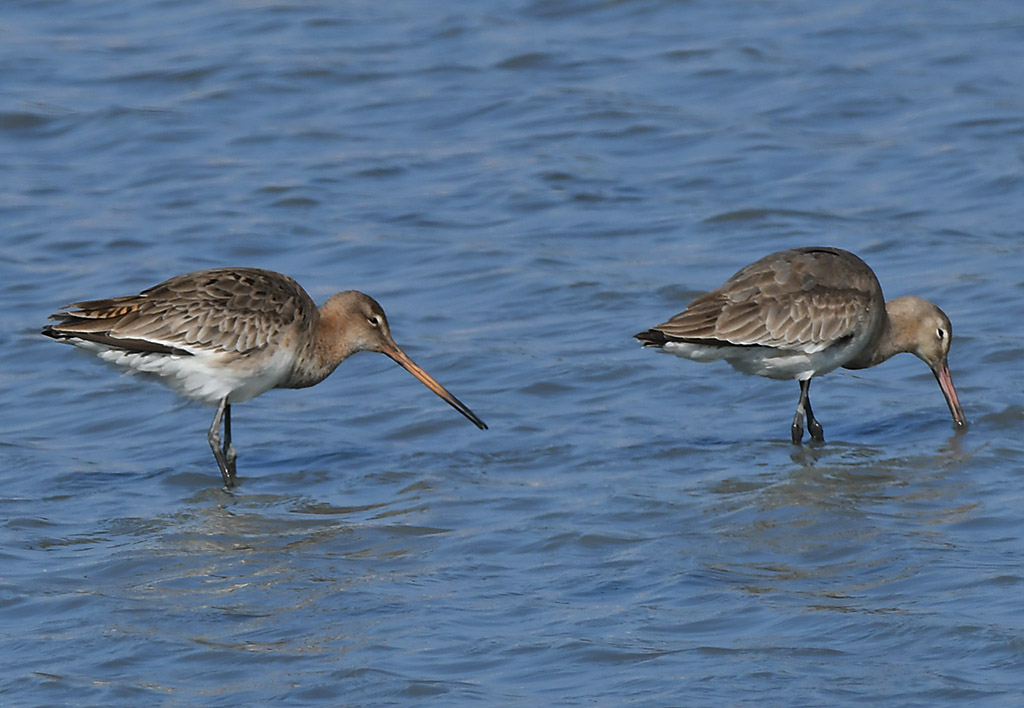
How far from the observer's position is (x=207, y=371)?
8.66m

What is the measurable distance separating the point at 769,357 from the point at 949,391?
103 cm

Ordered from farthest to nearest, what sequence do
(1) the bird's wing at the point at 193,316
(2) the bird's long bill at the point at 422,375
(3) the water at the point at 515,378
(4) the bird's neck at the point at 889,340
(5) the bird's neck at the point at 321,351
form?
(4) the bird's neck at the point at 889,340, (2) the bird's long bill at the point at 422,375, (5) the bird's neck at the point at 321,351, (1) the bird's wing at the point at 193,316, (3) the water at the point at 515,378

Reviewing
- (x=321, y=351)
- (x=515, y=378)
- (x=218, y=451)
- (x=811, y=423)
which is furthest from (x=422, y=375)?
(x=811, y=423)

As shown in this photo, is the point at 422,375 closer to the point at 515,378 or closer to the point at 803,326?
the point at 515,378

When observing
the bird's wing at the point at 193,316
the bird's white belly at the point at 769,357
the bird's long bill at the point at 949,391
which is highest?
the bird's wing at the point at 193,316

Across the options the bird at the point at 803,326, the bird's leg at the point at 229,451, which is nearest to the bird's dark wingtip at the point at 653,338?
the bird at the point at 803,326

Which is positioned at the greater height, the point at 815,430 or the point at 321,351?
the point at 321,351

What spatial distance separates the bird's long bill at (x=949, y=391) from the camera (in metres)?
9.02

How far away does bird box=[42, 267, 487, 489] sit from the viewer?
8.48 meters

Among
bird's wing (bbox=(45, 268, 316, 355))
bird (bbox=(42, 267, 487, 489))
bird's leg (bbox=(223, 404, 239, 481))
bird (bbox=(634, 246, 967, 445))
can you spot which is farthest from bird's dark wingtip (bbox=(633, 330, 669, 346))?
bird's leg (bbox=(223, 404, 239, 481))

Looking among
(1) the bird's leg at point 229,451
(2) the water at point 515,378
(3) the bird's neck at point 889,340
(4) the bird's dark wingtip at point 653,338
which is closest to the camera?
(2) the water at point 515,378

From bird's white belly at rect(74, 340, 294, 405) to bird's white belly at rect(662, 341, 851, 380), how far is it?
206 cm

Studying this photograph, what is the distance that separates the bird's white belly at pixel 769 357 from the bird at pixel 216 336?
119cm

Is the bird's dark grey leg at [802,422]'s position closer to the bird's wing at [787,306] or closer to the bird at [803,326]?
the bird at [803,326]
